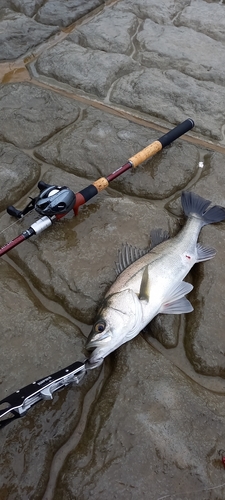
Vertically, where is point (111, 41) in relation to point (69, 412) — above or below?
above

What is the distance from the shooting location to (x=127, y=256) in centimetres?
353

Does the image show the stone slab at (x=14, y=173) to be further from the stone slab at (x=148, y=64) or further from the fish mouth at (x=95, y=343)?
the fish mouth at (x=95, y=343)

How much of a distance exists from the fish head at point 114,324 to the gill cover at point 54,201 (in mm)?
860

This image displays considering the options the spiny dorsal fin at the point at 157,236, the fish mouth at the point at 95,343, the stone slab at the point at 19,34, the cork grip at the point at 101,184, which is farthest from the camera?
the stone slab at the point at 19,34

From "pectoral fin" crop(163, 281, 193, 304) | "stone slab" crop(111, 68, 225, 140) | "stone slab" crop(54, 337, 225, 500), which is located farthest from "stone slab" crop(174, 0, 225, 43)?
"stone slab" crop(54, 337, 225, 500)

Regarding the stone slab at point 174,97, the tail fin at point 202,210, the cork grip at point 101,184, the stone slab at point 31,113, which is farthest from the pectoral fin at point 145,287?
the stone slab at point 174,97

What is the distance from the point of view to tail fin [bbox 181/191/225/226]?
12.4ft

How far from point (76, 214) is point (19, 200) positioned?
2.14 feet

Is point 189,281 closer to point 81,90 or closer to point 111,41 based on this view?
point 81,90

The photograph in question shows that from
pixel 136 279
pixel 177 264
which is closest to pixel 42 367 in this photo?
pixel 136 279

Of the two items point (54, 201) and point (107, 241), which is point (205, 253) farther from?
point (54, 201)

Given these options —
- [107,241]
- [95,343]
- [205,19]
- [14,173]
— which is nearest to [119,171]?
[107,241]

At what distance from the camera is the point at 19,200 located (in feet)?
13.3

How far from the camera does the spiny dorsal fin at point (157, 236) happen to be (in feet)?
12.0
